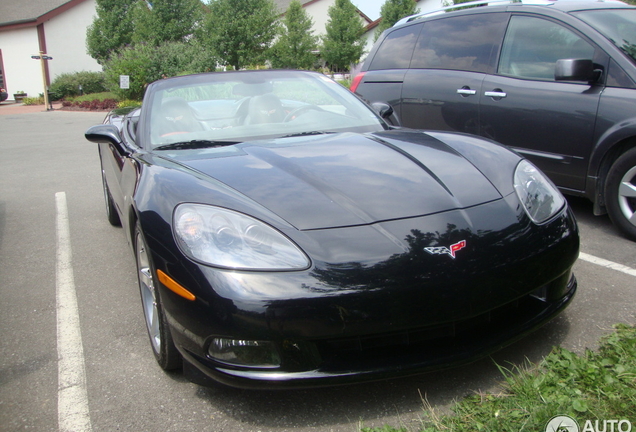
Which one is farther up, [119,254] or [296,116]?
[296,116]

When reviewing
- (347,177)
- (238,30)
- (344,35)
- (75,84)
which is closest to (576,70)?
(347,177)

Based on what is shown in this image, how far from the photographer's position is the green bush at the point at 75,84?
102ft

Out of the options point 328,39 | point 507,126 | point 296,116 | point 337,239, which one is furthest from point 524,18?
point 328,39

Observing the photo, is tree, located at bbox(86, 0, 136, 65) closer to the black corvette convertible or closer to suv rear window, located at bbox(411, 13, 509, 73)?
suv rear window, located at bbox(411, 13, 509, 73)

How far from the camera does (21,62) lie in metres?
34.4

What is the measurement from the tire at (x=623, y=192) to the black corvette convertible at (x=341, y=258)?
5.03ft

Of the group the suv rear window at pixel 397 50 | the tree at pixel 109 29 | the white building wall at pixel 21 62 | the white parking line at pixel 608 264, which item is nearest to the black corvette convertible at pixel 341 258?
the white parking line at pixel 608 264

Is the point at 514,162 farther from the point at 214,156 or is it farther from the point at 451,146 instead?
the point at 214,156

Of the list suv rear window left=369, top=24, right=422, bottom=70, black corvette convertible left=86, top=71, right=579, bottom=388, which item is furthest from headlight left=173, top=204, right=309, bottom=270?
suv rear window left=369, top=24, right=422, bottom=70

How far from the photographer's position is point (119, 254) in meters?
4.16

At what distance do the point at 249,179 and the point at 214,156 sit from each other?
0.40 meters

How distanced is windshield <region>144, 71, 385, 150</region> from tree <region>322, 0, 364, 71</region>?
3957cm

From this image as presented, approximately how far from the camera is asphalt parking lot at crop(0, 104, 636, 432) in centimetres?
211

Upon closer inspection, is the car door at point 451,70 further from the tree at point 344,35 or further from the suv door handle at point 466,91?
the tree at point 344,35
